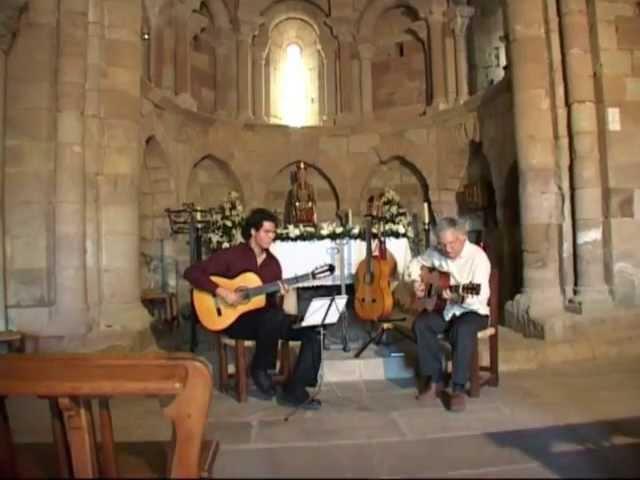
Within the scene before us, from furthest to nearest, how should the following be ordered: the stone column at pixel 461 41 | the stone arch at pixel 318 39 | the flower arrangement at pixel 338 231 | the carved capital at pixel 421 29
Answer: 1. the stone arch at pixel 318 39
2. the carved capital at pixel 421 29
3. the stone column at pixel 461 41
4. the flower arrangement at pixel 338 231

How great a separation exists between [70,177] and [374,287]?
2938 millimetres

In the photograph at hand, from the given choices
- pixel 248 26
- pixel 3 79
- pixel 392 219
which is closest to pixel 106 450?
pixel 3 79

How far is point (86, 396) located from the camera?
2.29 m

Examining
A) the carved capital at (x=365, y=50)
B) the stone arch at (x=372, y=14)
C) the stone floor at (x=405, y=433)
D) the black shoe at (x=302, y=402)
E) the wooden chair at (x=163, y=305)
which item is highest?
the stone arch at (x=372, y=14)

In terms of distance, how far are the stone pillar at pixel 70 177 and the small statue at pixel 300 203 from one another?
344cm

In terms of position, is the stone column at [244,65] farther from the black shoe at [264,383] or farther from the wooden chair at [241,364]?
the black shoe at [264,383]

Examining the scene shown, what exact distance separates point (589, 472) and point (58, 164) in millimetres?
4736

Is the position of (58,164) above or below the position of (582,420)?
above

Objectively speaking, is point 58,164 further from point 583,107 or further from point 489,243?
point 489,243

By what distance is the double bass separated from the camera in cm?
501

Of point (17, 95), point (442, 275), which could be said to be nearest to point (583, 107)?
point (442, 275)

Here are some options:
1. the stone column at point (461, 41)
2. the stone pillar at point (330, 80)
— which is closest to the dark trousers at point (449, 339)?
the stone column at point (461, 41)

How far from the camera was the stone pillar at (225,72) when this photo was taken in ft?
30.3

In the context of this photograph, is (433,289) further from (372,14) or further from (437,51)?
(372,14)
